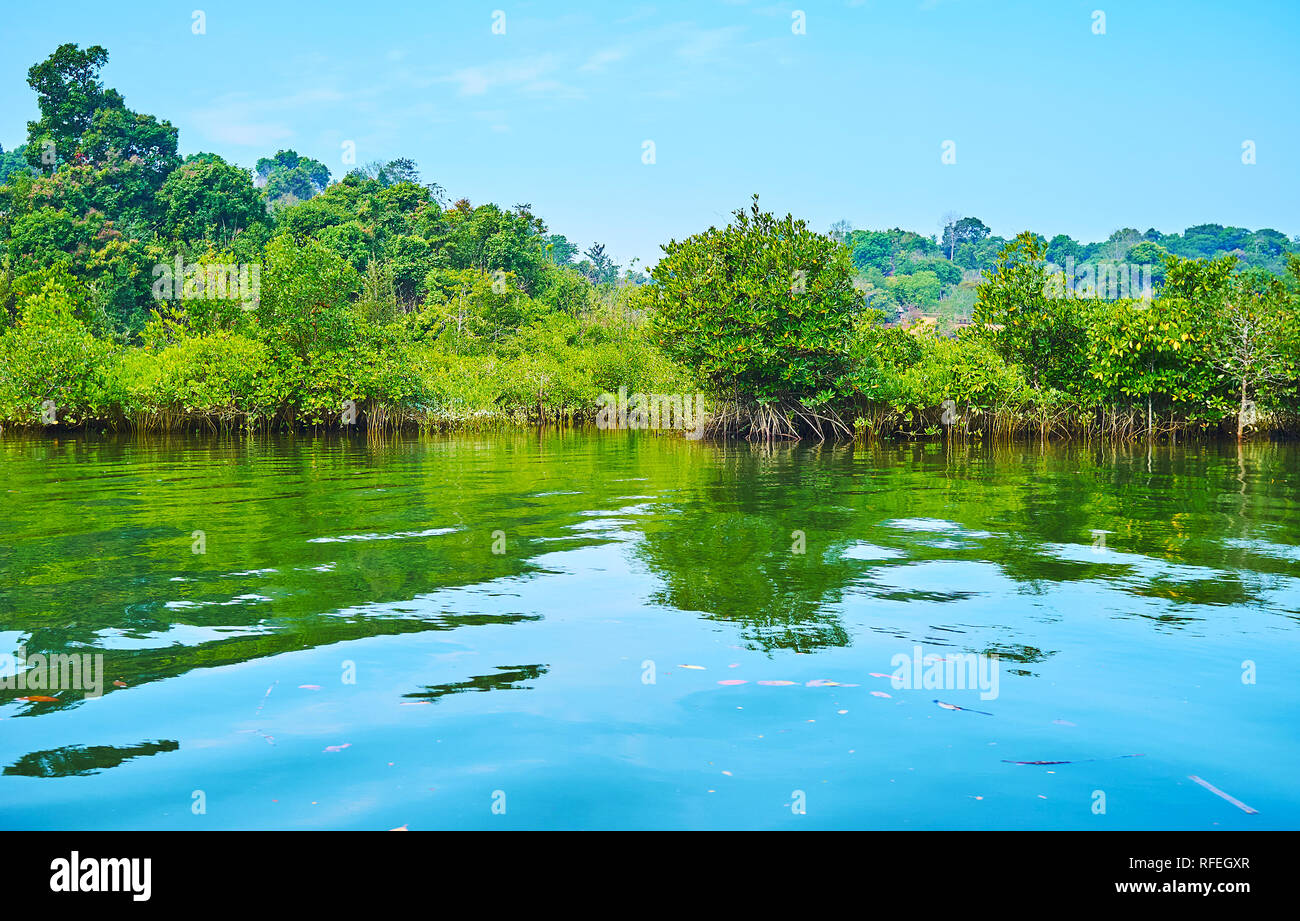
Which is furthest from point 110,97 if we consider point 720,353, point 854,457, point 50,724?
point 50,724

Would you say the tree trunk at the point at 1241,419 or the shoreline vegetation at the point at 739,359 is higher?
the shoreline vegetation at the point at 739,359

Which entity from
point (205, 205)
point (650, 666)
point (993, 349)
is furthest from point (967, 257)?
point (650, 666)

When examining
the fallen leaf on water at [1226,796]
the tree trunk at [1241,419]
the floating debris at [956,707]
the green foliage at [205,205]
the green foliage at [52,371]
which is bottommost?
the fallen leaf on water at [1226,796]

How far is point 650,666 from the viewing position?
535 cm

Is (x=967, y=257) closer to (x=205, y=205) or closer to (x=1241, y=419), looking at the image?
(x=205, y=205)

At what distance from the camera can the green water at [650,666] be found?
373 cm

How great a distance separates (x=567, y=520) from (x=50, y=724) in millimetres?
7054

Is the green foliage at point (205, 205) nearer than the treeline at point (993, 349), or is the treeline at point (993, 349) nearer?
the treeline at point (993, 349)

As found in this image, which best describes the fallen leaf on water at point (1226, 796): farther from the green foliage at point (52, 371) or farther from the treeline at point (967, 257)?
the treeline at point (967, 257)

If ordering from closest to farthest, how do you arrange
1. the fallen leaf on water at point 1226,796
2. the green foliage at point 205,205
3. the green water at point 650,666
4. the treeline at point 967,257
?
the fallen leaf on water at point 1226,796
the green water at point 650,666
the green foliage at point 205,205
the treeline at point 967,257

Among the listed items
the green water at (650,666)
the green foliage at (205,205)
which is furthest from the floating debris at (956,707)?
Result: the green foliage at (205,205)

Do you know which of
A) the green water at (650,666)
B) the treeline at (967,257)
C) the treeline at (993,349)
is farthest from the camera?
the treeline at (967,257)

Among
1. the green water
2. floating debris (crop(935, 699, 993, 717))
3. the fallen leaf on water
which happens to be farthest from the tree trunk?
the fallen leaf on water

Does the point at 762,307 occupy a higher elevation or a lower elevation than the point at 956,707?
higher
